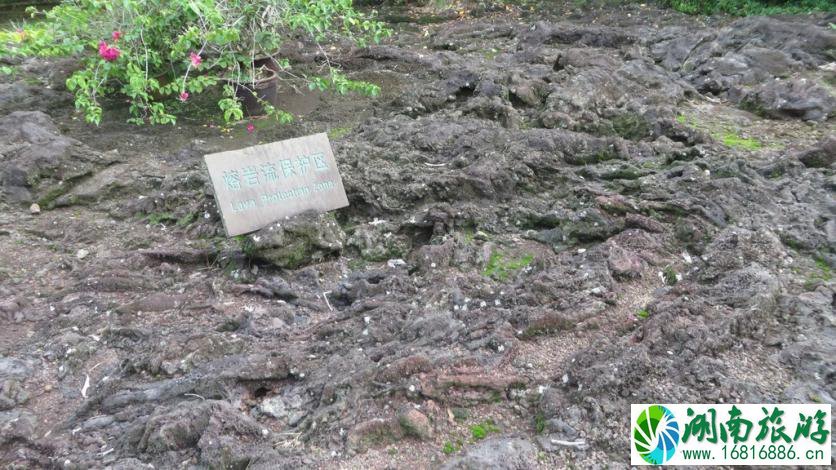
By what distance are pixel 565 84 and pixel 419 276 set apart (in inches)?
121

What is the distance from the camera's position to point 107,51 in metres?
4.40

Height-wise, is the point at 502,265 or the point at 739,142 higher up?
the point at 739,142

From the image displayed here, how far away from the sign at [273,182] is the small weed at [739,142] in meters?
3.10

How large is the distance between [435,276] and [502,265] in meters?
0.43

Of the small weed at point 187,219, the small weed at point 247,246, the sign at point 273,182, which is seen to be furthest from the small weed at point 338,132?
the small weed at point 247,246

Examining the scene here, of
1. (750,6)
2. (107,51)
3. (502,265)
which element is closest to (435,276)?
(502,265)

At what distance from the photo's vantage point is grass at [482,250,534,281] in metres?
3.41

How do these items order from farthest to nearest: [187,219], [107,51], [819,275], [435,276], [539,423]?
[107,51]
[187,219]
[435,276]
[819,275]
[539,423]

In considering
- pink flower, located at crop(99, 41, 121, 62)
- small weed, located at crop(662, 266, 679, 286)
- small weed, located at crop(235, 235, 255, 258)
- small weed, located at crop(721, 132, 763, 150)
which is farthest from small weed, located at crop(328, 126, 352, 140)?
small weed, located at crop(721, 132, 763, 150)

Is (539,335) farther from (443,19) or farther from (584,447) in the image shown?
(443,19)

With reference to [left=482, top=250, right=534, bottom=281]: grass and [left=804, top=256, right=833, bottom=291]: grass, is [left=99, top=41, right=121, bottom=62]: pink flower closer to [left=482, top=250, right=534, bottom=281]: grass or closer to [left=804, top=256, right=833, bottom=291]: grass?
[left=482, top=250, right=534, bottom=281]: grass

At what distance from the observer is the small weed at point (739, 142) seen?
479cm

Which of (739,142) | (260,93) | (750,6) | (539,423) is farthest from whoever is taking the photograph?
(750,6)

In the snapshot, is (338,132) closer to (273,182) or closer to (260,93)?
(260,93)
